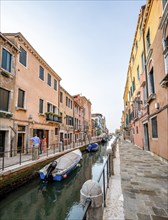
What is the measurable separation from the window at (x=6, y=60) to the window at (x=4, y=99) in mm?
1839

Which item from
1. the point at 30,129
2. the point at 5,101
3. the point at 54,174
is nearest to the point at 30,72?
the point at 5,101

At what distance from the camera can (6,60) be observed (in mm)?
10930

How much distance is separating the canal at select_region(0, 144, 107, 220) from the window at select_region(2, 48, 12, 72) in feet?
27.7

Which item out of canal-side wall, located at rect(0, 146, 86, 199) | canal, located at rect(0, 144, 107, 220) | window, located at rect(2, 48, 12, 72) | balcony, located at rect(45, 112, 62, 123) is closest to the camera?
canal, located at rect(0, 144, 107, 220)

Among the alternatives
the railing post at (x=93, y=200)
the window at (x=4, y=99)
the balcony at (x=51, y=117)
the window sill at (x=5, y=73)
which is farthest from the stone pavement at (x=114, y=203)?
the balcony at (x=51, y=117)

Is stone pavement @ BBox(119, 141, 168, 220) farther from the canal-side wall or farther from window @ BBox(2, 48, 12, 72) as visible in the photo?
window @ BBox(2, 48, 12, 72)

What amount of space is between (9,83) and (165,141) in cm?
1137

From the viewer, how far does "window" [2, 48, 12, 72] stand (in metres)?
10.6

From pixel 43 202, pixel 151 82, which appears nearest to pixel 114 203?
pixel 43 202

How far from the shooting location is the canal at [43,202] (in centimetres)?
521

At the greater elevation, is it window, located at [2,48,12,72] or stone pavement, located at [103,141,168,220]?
window, located at [2,48,12,72]

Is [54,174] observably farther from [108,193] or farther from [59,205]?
[108,193]

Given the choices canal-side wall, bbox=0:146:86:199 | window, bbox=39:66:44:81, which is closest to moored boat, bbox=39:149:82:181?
canal-side wall, bbox=0:146:86:199

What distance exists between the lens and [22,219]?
16.3 feet
